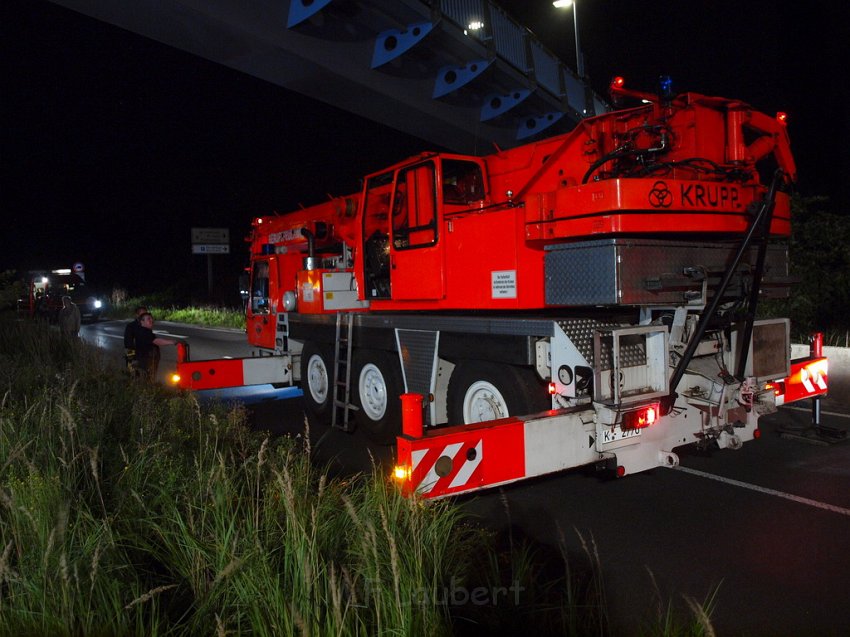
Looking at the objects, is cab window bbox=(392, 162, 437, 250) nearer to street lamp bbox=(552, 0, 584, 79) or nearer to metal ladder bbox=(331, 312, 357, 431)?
metal ladder bbox=(331, 312, 357, 431)

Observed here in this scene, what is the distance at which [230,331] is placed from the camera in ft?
79.3

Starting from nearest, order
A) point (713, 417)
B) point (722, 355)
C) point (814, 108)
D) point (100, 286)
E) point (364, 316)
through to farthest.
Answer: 1. point (713, 417)
2. point (722, 355)
3. point (364, 316)
4. point (814, 108)
5. point (100, 286)

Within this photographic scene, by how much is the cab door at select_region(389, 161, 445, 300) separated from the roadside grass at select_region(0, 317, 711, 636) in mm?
2806

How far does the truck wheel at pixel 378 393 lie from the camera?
745 cm

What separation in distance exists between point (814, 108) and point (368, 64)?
11.0 meters

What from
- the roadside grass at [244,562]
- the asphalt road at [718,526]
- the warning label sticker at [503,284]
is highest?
the warning label sticker at [503,284]

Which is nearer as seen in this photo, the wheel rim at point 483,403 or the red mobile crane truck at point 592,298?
the red mobile crane truck at point 592,298

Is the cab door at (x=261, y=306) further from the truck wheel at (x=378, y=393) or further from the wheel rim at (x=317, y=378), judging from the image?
the truck wheel at (x=378, y=393)

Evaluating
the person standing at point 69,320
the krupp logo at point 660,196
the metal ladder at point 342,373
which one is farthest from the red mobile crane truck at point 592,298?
the person standing at point 69,320

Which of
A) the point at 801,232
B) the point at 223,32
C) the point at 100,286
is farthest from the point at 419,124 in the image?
the point at 100,286

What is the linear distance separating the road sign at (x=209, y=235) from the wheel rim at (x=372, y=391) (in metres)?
22.6

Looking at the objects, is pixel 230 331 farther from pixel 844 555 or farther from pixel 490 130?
pixel 844 555

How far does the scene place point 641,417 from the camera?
4.99m

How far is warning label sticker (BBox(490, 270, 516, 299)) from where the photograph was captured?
18.7 feet
